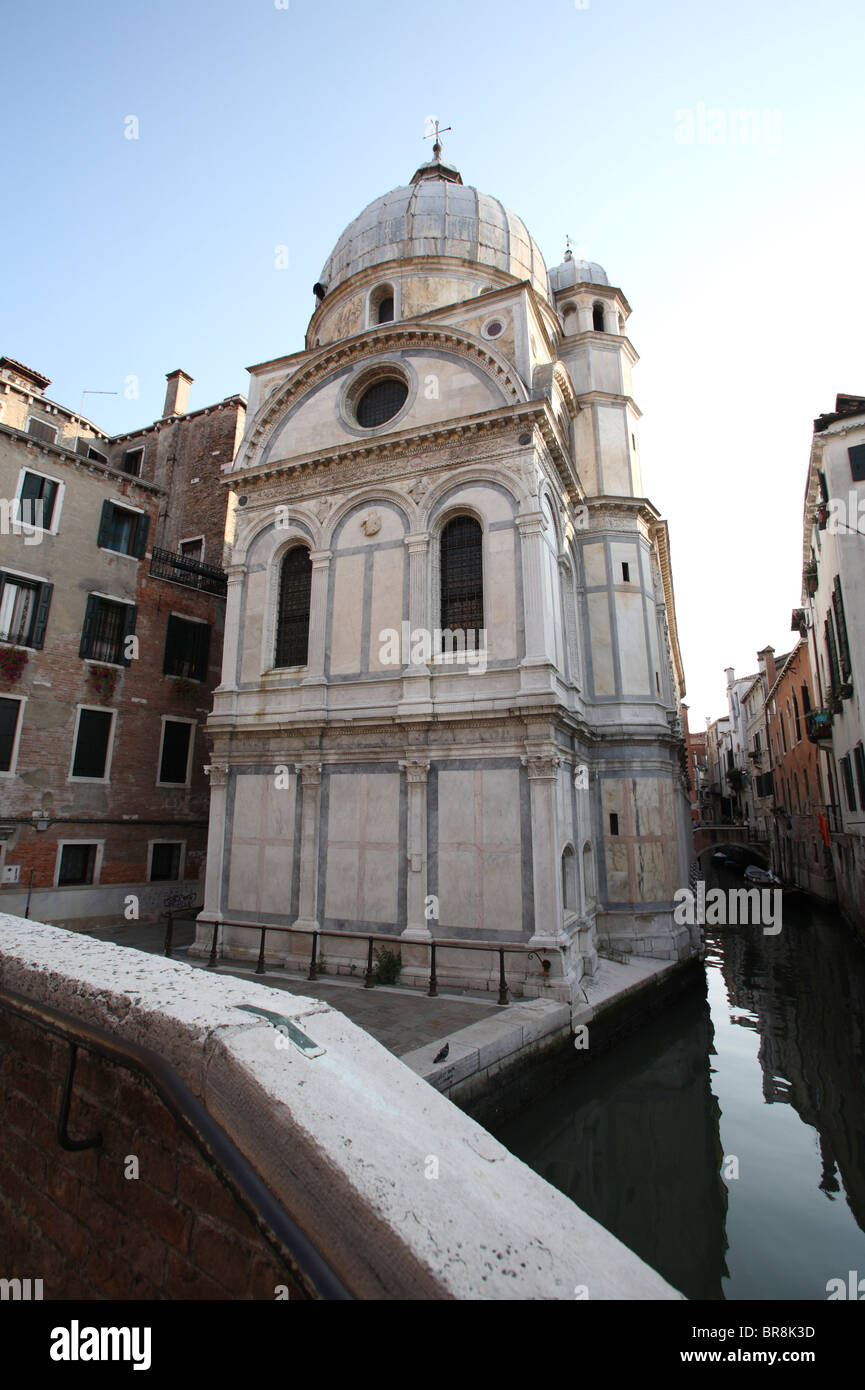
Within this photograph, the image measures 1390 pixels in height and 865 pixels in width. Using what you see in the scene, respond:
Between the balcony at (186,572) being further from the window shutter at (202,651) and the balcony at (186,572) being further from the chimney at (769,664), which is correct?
the chimney at (769,664)

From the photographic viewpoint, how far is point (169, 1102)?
253 centimetres

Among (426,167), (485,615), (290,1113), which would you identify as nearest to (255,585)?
(485,615)

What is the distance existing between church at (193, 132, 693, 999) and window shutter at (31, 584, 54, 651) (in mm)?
4622

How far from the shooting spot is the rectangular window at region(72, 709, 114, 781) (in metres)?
16.4

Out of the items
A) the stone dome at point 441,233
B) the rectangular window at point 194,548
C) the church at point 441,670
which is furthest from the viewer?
the rectangular window at point 194,548

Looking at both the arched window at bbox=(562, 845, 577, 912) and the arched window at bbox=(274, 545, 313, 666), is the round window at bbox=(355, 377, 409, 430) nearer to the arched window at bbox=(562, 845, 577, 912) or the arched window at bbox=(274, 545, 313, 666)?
the arched window at bbox=(274, 545, 313, 666)

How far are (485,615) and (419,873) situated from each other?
482 cm

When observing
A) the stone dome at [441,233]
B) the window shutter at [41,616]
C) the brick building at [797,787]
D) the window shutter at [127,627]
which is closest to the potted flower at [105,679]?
the window shutter at [127,627]

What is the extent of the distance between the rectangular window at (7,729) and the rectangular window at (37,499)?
436 centimetres

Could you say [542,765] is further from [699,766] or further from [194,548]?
[699,766]

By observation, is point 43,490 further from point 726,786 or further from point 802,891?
point 726,786

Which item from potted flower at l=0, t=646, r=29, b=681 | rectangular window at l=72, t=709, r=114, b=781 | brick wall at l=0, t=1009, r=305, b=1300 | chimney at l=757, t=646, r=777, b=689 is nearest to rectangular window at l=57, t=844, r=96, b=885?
rectangular window at l=72, t=709, r=114, b=781

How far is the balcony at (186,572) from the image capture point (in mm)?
19344

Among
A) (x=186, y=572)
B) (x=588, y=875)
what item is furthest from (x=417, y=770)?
(x=186, y=572)
